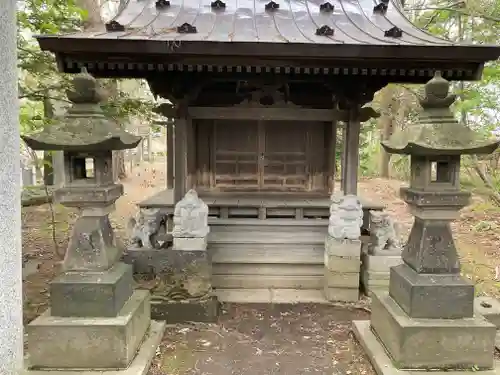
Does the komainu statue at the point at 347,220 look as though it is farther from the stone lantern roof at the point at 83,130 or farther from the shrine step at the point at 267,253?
the stone lantern roof at the point at 83,130

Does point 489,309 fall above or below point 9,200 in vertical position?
below

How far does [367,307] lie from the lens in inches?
237

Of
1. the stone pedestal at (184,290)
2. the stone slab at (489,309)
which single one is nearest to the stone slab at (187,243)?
the stone pedestal at (184,290)

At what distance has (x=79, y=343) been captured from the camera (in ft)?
12.8

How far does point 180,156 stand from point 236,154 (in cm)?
176

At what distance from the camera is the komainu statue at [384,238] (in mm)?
6258

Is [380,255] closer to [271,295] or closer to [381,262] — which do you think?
[381,262]

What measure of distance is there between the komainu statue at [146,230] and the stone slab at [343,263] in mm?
2757

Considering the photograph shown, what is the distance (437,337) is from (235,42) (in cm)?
416

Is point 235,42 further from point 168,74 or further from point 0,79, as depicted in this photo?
point 0,79

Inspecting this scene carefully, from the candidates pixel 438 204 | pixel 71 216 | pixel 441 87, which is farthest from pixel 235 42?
pixel 71 216

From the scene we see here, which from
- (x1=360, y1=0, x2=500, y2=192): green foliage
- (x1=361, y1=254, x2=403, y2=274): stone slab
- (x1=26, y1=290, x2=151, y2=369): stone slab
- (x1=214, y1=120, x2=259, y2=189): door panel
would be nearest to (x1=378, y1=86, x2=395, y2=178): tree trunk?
(x1=360, y1=0, x2=500, y2=192): green foliage

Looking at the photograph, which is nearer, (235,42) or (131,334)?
(131,334)

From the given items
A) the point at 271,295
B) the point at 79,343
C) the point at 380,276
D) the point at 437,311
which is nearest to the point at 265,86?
the point at 271,295
